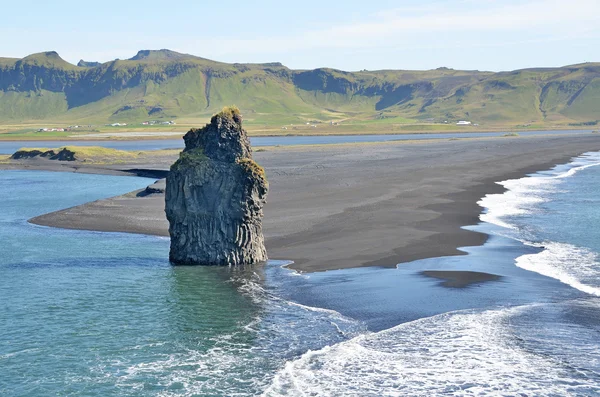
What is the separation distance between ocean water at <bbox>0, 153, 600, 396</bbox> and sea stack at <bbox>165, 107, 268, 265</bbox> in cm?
156

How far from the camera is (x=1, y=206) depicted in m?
68.9

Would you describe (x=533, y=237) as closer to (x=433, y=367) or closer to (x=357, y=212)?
(x=357, y=212)

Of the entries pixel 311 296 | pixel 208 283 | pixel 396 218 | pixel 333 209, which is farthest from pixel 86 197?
pixel 311 296

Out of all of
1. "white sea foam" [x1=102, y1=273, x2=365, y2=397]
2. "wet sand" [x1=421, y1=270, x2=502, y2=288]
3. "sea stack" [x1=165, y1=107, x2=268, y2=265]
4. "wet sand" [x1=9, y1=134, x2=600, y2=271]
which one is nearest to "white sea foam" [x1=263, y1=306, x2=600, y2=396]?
"white sea foam" [x1=102, y1=273, x2=365, y2=397]

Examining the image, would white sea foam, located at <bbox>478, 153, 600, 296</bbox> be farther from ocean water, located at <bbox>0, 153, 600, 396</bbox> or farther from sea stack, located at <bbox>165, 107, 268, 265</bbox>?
sea stack, located at <bbox>165, 107, 268, 265</bbox>

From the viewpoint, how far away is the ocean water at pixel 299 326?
21.3 meters

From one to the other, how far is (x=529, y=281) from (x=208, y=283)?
15037 mm

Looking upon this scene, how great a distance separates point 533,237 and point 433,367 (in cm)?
2403

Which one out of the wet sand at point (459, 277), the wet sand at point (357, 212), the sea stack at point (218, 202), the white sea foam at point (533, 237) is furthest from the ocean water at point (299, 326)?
the wet sand at point (357, 212)

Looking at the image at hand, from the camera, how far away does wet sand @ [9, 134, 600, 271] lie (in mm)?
40412

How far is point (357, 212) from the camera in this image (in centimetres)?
5344

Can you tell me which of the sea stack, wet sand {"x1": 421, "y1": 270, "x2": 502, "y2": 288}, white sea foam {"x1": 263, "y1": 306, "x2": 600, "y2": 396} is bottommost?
white sea foam {"x1": 263, "y1": 306, "x2": 600, "y2": 396}

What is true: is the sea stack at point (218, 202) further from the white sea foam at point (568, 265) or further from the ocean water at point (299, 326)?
the white sea foam at point (568, 265)

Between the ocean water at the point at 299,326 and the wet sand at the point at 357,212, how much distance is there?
3227 mm
